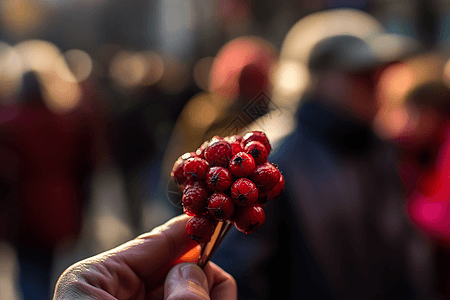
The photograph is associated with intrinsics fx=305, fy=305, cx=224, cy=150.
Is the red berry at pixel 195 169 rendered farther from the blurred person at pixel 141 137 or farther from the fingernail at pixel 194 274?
the blurred person at pixel 141 137

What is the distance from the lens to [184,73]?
202 centimetres

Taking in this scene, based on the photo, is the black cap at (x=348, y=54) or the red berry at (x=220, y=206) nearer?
the red berry at (x=220, y=206)

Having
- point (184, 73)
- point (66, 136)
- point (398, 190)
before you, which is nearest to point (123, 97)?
point (184, 73)

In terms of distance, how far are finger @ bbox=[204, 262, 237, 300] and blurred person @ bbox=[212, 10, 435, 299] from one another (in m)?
0.13

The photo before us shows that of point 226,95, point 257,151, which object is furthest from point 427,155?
point 257,151

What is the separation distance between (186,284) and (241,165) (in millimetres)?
196

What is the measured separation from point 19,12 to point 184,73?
5.58 ft

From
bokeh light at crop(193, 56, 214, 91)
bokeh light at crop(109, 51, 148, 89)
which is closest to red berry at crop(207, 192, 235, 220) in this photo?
bokeh light at crop(193, 56, 214, 91)

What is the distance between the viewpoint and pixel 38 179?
3.84 feet

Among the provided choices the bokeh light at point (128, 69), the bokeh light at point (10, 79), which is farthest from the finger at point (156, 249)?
the bokeh light at point (128, 69)

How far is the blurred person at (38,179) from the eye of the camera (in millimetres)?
1113

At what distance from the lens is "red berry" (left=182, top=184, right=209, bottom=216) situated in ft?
1.37

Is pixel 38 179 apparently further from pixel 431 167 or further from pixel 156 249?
pixel 431 167

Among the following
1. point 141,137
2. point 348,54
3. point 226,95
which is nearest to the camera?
point 348,54
